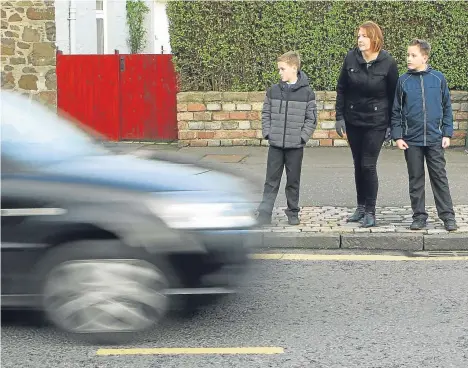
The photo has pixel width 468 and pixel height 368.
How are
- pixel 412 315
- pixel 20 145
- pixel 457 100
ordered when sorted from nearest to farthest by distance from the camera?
pixel 20 145, pixel 412 315, pixel 457 100

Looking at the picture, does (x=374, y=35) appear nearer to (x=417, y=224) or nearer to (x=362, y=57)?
(x=362, y=57)

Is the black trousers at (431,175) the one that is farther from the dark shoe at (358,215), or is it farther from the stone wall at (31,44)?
the stone wall at (31,44)

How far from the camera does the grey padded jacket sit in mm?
7840

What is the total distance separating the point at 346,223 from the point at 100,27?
14881 millimetres

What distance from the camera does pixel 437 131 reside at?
7555 millimetres

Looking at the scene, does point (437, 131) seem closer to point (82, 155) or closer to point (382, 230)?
point (382, 230)

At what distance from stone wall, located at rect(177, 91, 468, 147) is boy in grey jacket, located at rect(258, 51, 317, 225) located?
6.10 m

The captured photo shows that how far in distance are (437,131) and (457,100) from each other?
22.1 ft

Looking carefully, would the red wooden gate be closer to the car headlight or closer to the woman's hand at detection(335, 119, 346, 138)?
the woman's hand at detection(335, 119, 346, 138)

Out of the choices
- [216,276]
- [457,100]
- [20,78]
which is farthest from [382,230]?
[20,78]

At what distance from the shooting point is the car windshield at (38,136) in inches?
196

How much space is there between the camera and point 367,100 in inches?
307

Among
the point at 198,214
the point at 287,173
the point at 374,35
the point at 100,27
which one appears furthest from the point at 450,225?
the point at 100,27

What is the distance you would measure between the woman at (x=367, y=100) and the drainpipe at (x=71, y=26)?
12.4 meters
